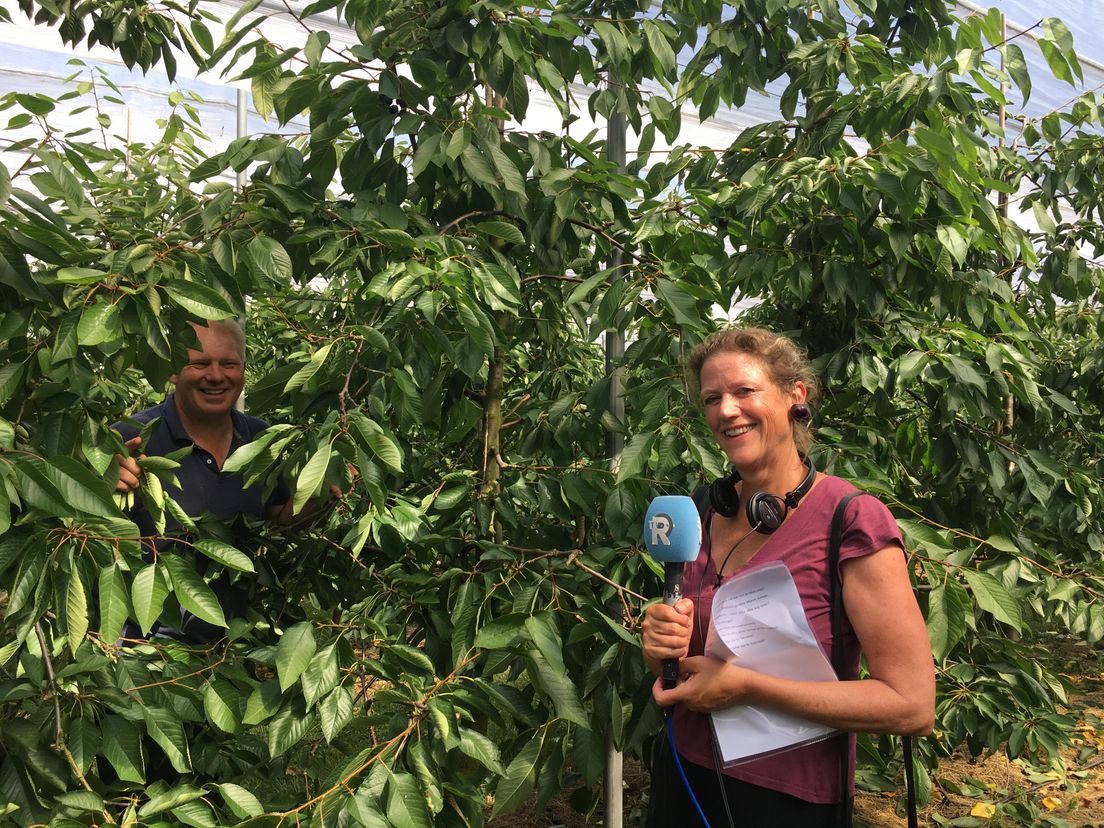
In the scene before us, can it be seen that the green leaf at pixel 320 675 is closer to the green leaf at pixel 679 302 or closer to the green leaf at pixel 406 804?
the green leaf at pixel 406 804

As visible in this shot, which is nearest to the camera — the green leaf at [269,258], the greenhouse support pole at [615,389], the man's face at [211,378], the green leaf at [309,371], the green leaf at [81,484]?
the green leaf at [81,484]

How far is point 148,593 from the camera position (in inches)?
60.7

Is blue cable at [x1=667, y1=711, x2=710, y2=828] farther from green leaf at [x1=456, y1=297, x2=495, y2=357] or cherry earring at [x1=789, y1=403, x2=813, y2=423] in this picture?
green leaf at [x1=456, y1=297, x2=495, y2=357]

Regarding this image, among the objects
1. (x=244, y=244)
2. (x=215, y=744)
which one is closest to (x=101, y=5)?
(x=244, y=244)

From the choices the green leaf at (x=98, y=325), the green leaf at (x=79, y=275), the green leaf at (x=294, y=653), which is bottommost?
the green leaf at (x=294, y=653)

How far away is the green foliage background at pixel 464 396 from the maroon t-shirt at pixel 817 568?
1.06 feet

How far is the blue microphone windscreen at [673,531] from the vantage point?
5.01 feet

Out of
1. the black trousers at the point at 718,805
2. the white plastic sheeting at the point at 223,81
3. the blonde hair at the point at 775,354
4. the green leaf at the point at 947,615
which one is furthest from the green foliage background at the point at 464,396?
the white plastic sheeting at the point at 223,81

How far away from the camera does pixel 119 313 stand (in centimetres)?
162

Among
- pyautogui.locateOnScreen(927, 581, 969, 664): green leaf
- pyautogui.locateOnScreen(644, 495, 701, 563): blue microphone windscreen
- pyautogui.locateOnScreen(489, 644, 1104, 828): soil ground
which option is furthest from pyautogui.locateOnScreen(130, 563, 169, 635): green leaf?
pyautogui.locateOnScreen(489, 644, 1104, 828): soil ground

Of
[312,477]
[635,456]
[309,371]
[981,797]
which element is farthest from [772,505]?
[981,797]

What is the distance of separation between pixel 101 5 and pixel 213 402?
4.49ft

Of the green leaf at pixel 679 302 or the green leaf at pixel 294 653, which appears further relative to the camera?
the green leaf at pixel 679 302

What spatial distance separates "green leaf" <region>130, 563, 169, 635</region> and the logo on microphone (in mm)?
766
